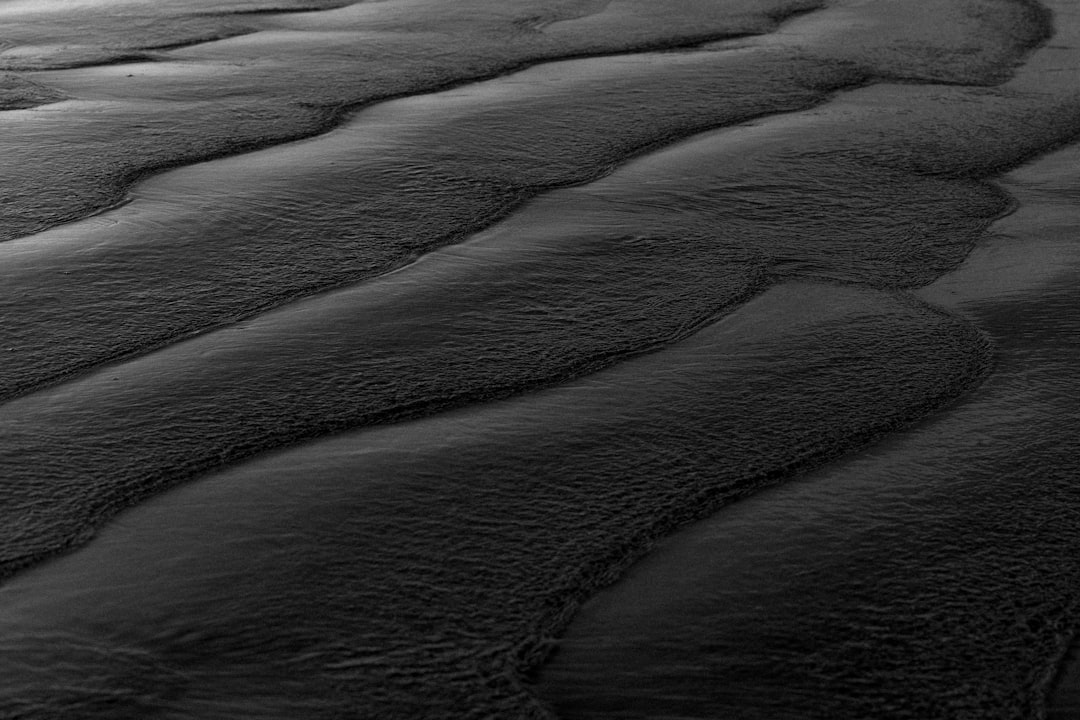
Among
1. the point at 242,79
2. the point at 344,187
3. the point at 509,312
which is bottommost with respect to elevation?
the point at 509,312

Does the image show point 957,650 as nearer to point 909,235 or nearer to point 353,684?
point 353,684

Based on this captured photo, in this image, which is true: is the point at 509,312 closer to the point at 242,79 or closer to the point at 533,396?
the point at 533,396

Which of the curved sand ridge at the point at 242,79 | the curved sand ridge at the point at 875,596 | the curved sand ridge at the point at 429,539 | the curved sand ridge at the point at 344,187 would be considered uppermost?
the curved sand ridge at the point at 242,79

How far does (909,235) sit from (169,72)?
1.54 metres

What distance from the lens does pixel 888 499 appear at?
4.15 ft

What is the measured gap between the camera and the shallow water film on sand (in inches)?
40.6

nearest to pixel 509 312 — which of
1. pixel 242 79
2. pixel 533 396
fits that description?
pixel 533 396

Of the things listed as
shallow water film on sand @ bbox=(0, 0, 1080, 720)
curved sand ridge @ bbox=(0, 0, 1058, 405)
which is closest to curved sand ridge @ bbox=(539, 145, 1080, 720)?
shallow water film on sand @ bbox=(0, 0, 1080, 720)

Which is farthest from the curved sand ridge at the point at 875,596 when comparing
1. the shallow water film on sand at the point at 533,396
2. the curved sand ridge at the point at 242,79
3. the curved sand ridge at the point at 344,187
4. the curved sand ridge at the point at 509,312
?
the curved sand ridge at the point at 242,79

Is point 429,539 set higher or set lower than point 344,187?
lower

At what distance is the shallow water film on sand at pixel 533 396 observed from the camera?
1031 mm

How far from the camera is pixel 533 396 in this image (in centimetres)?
147

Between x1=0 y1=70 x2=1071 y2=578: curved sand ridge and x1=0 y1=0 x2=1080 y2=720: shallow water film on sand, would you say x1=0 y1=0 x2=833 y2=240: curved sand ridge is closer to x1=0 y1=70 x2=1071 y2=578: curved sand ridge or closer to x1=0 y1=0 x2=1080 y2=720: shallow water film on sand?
x1=0 y1=0 x2=1080 y2=720: shallow water film on sand

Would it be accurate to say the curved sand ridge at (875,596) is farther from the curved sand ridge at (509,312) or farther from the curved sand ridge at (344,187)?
the curved sand ridge at (344,187)
